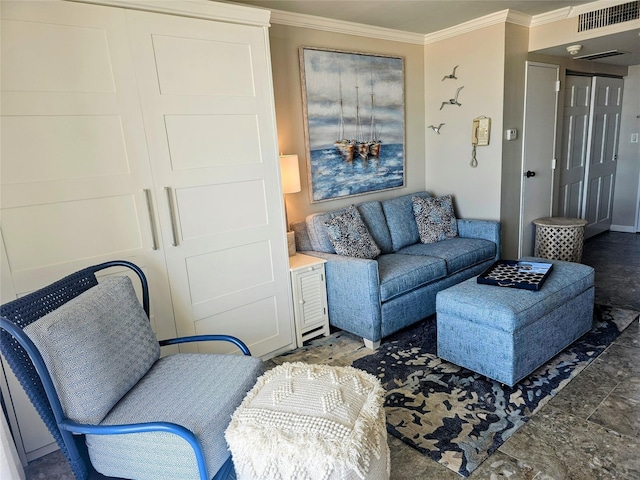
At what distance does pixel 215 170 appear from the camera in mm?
2354

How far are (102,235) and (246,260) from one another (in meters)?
Result: 0.82

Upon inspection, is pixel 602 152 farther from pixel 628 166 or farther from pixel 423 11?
pixel 423 11

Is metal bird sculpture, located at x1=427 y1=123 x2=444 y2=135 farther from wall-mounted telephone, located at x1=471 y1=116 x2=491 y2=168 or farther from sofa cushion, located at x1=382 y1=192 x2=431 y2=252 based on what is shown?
sofa cushion, located at x1=382 y1=192 x2=431 y2=252

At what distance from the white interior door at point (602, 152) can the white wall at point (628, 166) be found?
0.08 meters

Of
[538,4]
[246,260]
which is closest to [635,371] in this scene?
[246,260]

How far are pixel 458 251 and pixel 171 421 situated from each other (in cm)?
254

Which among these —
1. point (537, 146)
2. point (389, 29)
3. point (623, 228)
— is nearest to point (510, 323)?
point (537, 146)

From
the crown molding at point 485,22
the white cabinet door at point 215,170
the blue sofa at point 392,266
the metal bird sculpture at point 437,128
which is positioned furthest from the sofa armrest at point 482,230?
the white cabinet door at point 215,170

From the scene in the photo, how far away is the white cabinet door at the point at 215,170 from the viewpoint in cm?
213

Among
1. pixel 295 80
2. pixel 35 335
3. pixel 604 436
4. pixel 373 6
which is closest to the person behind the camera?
pixel 35 335

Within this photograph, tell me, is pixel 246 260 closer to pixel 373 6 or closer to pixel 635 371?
pixel 373 6

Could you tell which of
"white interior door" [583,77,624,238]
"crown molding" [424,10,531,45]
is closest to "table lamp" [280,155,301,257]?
"crown molding" [424,10,531,45]

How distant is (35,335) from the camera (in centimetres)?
134

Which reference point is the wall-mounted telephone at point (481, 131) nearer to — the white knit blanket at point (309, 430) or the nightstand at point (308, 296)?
the nightstand at point (308, 296)
